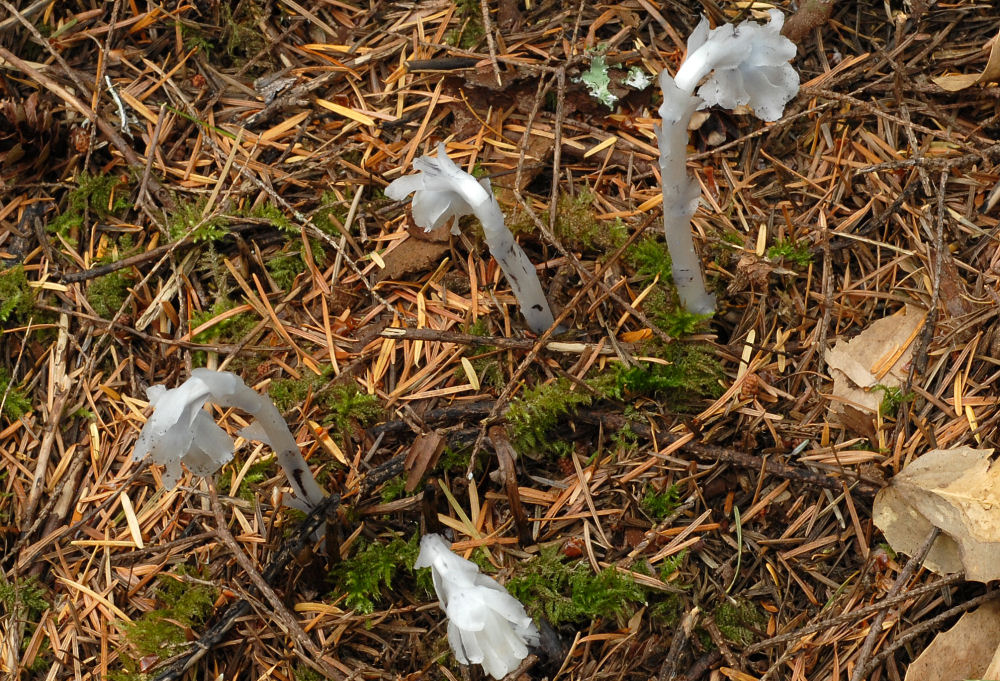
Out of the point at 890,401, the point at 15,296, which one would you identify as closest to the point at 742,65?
the point at 890,401

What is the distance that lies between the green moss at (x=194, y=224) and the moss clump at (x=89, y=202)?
23cm

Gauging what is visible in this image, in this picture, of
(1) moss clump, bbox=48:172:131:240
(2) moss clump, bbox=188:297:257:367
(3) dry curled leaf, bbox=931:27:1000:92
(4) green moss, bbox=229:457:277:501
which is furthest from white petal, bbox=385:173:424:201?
(3) dry curled leaf, bbox=931:27:1000:92

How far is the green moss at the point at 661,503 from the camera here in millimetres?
2436

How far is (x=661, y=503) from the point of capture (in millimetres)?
2436

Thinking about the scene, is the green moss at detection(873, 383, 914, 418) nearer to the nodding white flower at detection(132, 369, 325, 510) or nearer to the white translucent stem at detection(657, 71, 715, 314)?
the white translucent stem at detection(657, 71, 715, 314)

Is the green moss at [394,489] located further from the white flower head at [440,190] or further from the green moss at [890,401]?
the green moss at [890,401]

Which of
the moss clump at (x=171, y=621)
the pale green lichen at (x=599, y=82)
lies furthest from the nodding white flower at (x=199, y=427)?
the pale green lichen at (x=599, y=82)

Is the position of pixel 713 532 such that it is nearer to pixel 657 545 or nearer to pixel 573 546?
pixel 657 545

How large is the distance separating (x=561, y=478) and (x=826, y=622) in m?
0.81

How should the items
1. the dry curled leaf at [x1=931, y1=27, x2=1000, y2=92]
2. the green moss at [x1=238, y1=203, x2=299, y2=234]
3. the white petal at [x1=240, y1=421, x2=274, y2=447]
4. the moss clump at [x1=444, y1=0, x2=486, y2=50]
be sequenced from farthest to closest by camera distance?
the moss clump at [x1=444, y1=0, x2=486, y2=50] → the green moss at [x1=238, y1=203, x2=299, y2=234] → the dry curled leaf at [x1=931, y1=27, x2=1000, y2=92] → the white petal at [x1=240, y1=421, x2=274, y2=447]

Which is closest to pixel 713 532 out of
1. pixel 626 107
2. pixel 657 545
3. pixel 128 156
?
pixel 657 545

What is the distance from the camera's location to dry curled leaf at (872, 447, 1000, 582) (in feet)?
6.86

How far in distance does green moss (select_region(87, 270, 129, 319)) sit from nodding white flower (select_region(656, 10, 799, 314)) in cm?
187

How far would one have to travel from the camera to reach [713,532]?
8.00 ft
